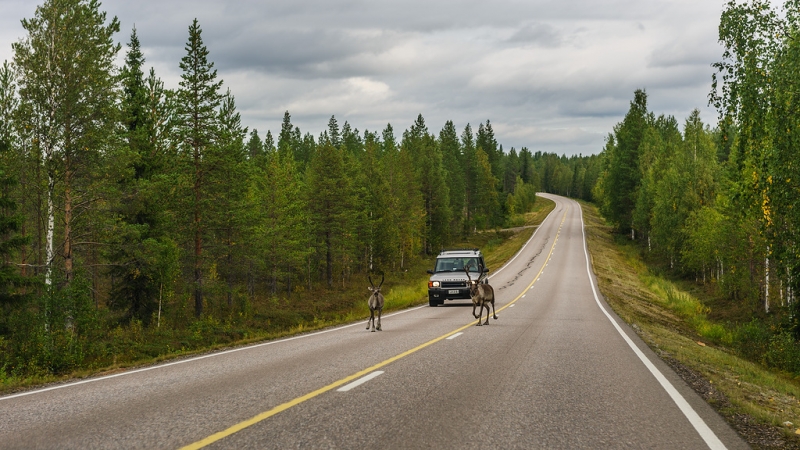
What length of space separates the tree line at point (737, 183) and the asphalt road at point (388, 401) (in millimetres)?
5082

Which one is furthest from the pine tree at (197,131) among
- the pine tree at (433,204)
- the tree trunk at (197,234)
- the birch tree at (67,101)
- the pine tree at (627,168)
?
the pine tree at (627,168)

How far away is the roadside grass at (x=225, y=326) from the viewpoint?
43.1 feet

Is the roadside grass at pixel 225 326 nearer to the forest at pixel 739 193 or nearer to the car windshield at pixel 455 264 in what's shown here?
the car windshield at pixel 455 264

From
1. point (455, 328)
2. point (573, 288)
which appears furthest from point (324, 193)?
point (455, 328)

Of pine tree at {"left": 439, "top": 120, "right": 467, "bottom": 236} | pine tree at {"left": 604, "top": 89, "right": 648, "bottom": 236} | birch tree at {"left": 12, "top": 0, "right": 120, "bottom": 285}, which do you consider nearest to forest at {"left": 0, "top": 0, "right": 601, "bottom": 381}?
birch tree at {"left": 12, "top": 0, "right": 120, "bottom": 285}

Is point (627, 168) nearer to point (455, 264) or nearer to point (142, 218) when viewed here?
point (455, 264)

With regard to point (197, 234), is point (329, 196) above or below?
above

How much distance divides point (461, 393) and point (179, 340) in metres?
18.5

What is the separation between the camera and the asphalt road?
5527 mm

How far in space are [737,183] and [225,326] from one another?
27179 millimetres

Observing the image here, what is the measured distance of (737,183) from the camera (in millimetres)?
30875

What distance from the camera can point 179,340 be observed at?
2330 cm

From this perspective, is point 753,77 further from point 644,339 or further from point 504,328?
point 504,328

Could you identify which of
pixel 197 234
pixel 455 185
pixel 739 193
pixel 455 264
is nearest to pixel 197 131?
pixel 197 234
